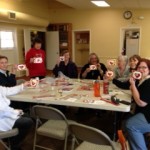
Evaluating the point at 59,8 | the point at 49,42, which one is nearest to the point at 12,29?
the point at 49,42

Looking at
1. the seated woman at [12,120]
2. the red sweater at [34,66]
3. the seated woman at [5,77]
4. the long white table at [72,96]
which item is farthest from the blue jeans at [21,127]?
the red sweater at [34,66]

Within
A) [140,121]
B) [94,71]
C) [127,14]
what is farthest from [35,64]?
[127,14]

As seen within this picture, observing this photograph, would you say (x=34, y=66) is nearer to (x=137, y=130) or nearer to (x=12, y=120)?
(x=12, y=120)

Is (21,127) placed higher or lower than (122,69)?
lower

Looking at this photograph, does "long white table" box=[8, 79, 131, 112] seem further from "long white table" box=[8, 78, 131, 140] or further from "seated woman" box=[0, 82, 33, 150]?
"seated woman" box=[0, 82, 33, 150]

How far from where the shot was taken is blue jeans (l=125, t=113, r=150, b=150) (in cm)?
205

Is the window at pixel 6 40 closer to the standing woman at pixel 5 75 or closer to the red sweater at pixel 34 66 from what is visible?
the red sweater at pixel 34 66

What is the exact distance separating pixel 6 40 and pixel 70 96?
16.8ft

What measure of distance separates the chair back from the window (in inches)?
201

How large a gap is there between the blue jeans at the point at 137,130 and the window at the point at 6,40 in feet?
18.3

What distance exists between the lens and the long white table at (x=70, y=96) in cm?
220

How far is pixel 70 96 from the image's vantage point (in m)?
2.52

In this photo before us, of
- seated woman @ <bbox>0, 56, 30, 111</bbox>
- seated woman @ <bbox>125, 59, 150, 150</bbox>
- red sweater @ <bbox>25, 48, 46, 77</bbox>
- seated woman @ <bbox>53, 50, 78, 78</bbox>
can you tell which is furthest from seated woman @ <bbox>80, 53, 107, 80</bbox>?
seated woman @ <bbox>125, 59, 150, 150</bbox>

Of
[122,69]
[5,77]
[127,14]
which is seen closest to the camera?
[5,77]
